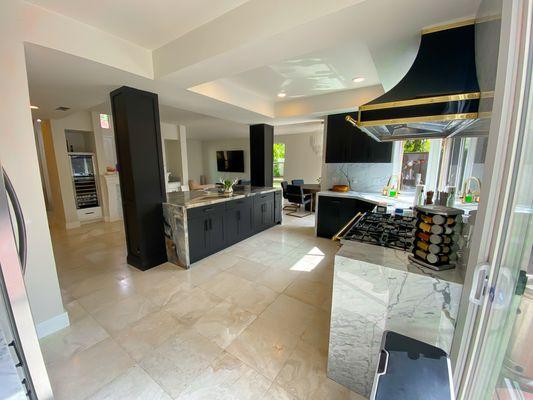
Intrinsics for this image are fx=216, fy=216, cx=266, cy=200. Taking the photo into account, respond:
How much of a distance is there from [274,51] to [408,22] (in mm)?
973

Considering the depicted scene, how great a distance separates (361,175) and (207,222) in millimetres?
3095

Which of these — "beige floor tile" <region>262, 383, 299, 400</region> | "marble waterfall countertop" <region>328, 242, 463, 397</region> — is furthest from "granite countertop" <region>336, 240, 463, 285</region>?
"beige floor tile" <region>262, 383, 299, 400</region>

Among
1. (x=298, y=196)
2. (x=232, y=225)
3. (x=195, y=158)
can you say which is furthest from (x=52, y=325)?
(x=195, y=158)

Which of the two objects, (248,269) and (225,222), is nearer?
(248,269)

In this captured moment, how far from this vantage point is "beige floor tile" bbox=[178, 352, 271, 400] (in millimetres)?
1409

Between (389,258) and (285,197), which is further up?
(389,258)

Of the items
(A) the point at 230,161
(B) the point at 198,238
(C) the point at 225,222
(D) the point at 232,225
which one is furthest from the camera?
(A) the point at 230,161

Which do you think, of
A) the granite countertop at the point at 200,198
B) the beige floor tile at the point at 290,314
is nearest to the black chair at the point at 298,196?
the granite countertop at the point at 200,198

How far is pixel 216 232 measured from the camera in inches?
138

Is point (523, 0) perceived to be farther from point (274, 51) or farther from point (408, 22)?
point (274, 51)

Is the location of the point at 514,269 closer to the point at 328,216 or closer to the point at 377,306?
the point at 377,306

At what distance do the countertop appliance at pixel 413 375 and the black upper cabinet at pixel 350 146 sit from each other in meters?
3.39

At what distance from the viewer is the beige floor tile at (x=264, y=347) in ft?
5.31

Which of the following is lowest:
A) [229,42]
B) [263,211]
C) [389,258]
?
[263,211]
